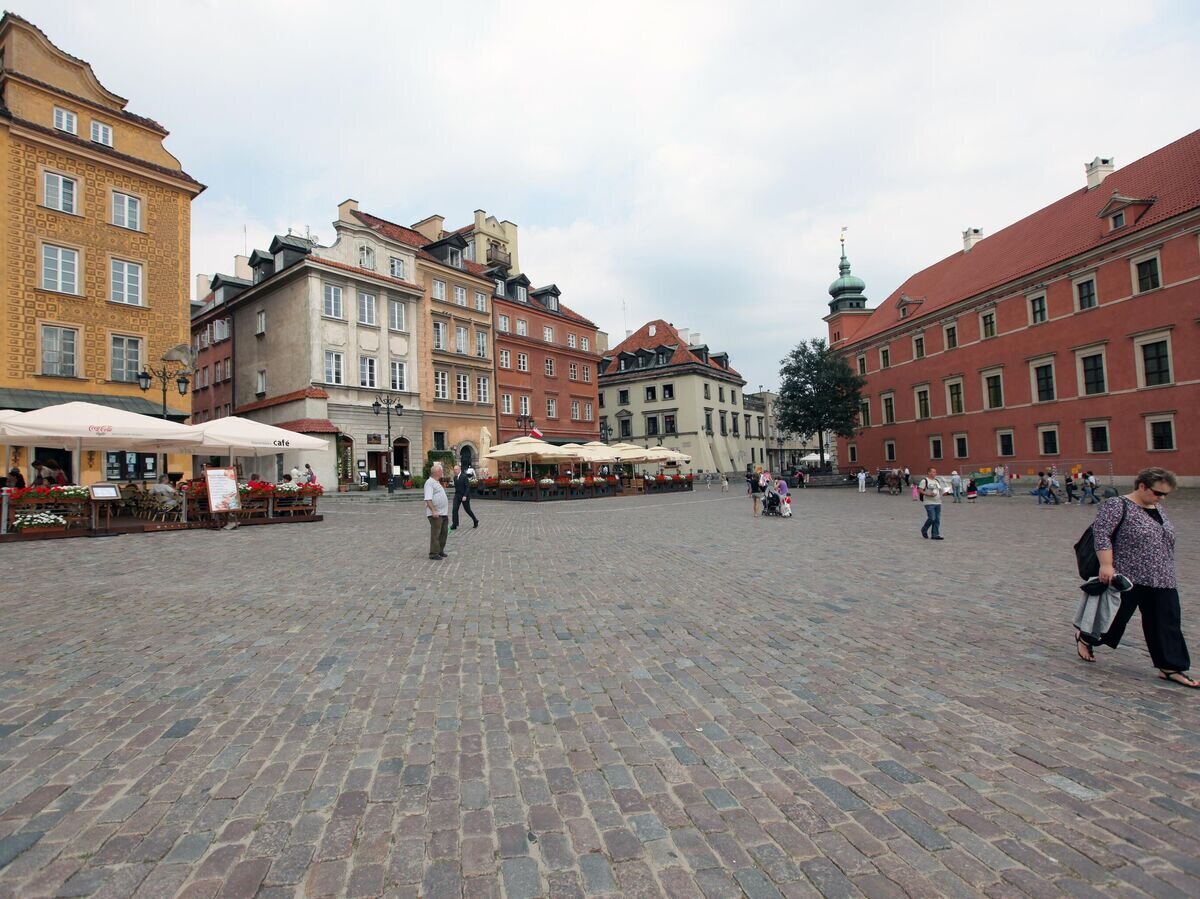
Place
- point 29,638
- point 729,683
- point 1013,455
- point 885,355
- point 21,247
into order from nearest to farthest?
1. point 729,683
2. point 29,638
3. point 21,247
4. point 1013,455
5. point 885,355

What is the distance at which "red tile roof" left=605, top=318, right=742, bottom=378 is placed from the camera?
59875 millimetres

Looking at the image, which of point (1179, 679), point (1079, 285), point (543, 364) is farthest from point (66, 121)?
point (1079, 285)

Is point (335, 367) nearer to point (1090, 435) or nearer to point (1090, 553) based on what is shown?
point (1090, 553)

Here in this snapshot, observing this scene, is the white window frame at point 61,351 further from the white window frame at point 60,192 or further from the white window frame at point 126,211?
the white window frame at point 126,211

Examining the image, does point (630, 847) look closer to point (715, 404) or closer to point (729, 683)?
point (729, 683)

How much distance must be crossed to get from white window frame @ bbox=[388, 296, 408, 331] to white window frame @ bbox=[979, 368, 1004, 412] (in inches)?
1447

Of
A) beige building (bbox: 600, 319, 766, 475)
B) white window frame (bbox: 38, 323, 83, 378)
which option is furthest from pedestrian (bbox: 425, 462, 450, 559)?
beige building (bbox: 600, 319, 766, 475)

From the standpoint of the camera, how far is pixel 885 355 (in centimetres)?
4672

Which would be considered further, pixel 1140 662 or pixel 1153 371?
pixel 1153 371

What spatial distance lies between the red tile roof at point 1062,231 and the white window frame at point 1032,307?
4.85 ft

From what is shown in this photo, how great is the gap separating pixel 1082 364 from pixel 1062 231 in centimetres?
880

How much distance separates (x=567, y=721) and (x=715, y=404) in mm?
59009

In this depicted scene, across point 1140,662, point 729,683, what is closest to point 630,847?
point 729,683

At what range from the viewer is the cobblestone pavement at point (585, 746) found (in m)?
2.36
